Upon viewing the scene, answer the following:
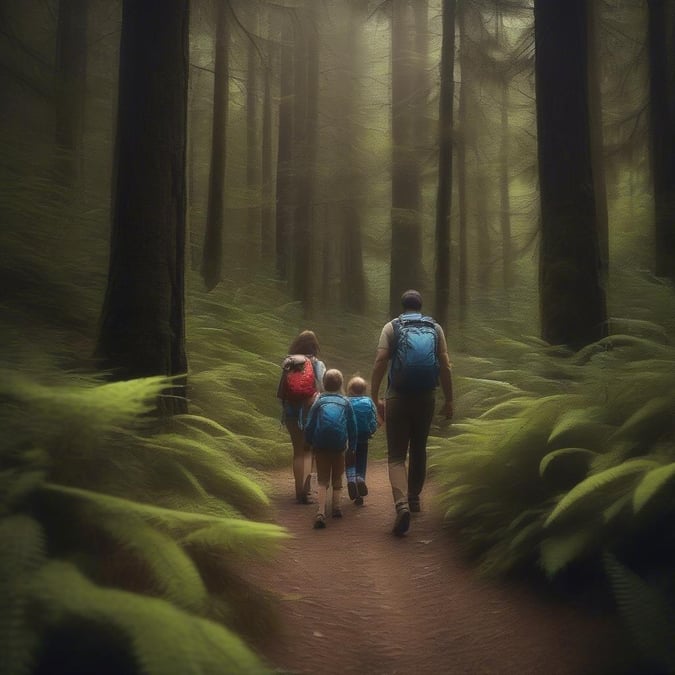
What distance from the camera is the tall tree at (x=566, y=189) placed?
758cm

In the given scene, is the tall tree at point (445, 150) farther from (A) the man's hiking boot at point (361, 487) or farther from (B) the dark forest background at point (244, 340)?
(A) the man's hiking boot at point (361, 487)

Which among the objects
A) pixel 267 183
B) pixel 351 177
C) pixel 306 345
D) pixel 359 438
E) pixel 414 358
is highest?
pixel 267 183

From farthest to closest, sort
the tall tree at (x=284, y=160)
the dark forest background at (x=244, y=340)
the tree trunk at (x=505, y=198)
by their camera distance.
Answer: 1. the tree trunk at (x=505, y=198)
2. the tall tree at (x=284, y=160)
3. the dark forest background at (x=244, y=340)

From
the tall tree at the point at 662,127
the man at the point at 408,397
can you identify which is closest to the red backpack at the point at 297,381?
the man at the point at 408,397

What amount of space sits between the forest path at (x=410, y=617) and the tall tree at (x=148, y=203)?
6.96ft

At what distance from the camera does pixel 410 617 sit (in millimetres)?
4445

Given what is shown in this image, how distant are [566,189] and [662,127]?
6.32 metres

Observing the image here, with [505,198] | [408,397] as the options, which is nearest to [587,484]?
[408,397]

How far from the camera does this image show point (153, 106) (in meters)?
6.00

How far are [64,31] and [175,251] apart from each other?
10.9 metres

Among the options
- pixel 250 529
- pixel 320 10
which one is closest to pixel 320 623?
pixel 250 529

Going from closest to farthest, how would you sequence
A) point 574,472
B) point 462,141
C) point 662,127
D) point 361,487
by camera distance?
point 574,472 → point 361,487 → point 662,127 → point 462,141

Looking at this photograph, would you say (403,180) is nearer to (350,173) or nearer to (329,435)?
(350,173)

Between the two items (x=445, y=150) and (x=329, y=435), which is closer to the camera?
(x=329, y=435)
